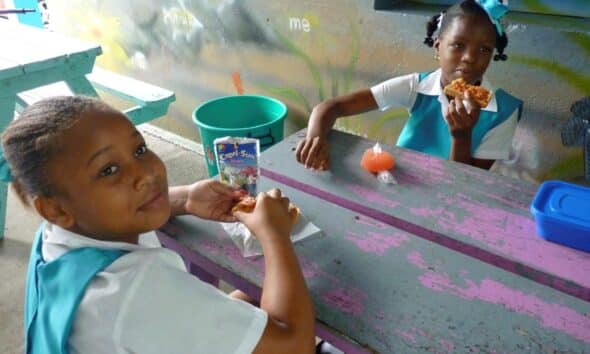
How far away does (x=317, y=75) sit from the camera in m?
2.55

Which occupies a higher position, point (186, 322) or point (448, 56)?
point (448, 56)

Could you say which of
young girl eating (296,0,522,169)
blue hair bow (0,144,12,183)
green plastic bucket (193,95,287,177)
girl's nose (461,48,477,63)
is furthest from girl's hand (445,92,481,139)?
blue hair bow (0,144,12,183)

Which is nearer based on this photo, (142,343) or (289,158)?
(142,343)

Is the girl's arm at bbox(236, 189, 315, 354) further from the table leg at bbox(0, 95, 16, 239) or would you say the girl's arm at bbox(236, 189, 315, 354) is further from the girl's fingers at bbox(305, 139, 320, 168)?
the table leg at bbox(0, 95, 16, 239)

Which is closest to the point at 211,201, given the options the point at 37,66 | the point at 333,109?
the point at 333,109

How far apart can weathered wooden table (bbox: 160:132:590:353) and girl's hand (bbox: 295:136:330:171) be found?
1.4 inches

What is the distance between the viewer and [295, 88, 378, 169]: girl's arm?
4.62 feet

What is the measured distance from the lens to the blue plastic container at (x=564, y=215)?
1.02 m

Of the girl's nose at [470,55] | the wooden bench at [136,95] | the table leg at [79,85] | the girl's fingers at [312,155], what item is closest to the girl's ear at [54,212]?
the girl's fingers at [312,155]

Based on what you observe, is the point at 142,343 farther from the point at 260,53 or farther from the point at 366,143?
the point at 260,53

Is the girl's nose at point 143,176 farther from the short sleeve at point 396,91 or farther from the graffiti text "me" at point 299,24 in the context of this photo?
the graffiti text "me" at point 299,24

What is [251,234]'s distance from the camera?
1.08 metres

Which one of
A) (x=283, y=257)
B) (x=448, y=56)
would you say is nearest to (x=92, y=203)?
(x=283, y=257)

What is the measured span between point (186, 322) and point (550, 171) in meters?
1.76
